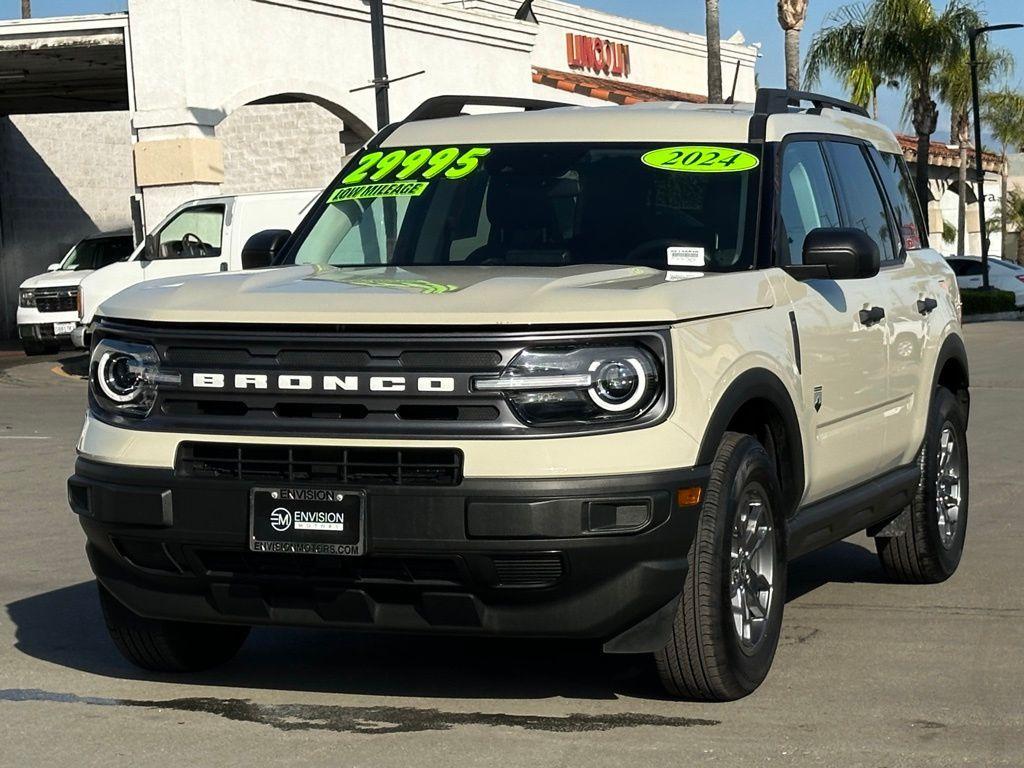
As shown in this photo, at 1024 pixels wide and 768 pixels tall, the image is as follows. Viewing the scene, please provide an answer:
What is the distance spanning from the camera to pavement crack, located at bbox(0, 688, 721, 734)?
5418 millimetres

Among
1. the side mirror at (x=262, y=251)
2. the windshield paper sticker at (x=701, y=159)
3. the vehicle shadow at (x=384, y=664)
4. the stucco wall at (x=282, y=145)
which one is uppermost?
the stucco wall at (x=282, y=145)

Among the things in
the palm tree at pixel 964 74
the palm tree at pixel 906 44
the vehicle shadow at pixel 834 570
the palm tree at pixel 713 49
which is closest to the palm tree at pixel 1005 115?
the palm tree at pixel 964 74

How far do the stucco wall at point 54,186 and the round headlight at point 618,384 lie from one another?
32.3 m

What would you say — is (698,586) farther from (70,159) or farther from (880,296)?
(70,159)

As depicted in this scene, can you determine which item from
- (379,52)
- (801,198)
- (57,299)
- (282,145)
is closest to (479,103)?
(801,198)

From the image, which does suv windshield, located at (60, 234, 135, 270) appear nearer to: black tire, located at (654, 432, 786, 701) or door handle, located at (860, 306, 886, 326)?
door handle, located at (860, 306, 886, 326)

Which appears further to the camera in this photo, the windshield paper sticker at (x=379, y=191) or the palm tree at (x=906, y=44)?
the palm tree at (x=906, y=44)

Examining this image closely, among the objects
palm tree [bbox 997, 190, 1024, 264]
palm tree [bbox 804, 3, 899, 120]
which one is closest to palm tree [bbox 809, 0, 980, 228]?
palm tree [bbox 804, 3, 899, 120]

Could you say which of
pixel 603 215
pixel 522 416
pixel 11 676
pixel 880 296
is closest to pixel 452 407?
pixel 522 416

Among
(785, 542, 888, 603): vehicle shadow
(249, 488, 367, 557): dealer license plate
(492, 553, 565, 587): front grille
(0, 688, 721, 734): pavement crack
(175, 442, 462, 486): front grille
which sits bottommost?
(785, 542, 888, 603): vehicle shadow

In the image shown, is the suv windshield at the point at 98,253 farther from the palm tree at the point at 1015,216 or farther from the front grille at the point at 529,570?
the palm tree at the point at 1015,216

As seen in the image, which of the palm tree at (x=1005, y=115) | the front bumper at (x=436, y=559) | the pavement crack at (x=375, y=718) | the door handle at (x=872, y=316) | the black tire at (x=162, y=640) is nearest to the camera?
the front bumper at (x=436, y=559)

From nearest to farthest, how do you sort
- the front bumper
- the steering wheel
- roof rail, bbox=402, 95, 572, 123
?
1. the front bumper
2. roof rail, bbox=402, 95, 572, 123
3. the steering wheel

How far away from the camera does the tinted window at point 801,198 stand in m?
6.62
